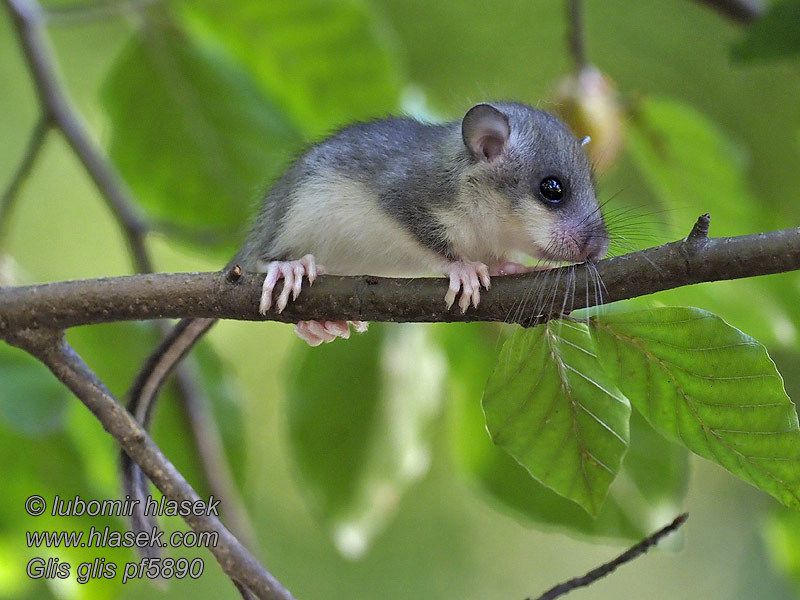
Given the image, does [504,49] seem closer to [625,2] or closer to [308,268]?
[625,2]

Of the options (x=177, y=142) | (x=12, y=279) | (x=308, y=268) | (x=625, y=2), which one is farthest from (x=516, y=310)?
(x=625, y=2)

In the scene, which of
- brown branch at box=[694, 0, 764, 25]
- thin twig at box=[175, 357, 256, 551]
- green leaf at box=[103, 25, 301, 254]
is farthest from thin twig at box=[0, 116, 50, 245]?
brown branch at box=[694, 0, 764, 25]

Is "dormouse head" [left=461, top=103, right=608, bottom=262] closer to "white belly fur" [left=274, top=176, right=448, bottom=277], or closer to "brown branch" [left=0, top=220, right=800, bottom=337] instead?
"white belly fur" [left=274, top=176, right=448, bottom=277]

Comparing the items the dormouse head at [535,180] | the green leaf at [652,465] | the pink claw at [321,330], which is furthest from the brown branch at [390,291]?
the green leaf at [652,465]

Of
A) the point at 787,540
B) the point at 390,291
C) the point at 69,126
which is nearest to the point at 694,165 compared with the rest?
the point at 787,540

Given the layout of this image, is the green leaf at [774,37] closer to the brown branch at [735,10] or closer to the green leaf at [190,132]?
the brown branch at [735,10]

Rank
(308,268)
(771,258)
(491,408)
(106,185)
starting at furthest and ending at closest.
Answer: (106,185)
(308,268)
(491,408)
(771,258)

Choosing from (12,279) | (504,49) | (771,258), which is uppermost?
(504,49)
